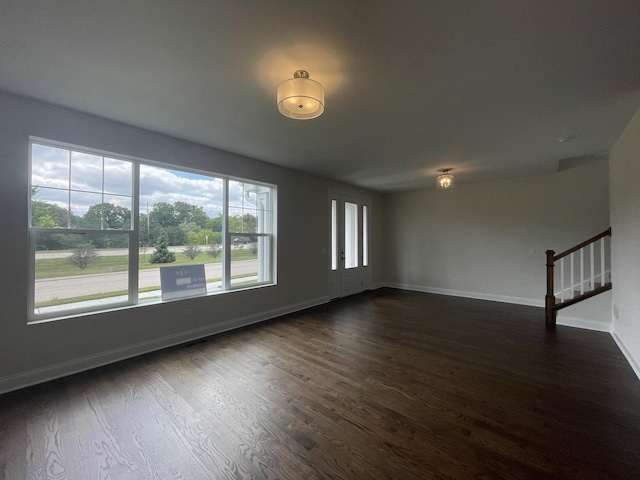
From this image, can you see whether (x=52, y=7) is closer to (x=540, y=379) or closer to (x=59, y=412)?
(x=59, y=412)

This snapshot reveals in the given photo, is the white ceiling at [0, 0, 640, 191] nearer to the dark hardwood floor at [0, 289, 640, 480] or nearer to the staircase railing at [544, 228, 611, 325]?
the staircase railing at [544, 228, 611, 325]

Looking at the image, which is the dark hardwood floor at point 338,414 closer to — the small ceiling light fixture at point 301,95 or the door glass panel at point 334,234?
the small ceiling light fixture at point 301,95

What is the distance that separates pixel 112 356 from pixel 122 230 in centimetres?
137

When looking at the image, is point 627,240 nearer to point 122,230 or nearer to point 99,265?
point 122,230

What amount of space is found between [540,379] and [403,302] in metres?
3.08

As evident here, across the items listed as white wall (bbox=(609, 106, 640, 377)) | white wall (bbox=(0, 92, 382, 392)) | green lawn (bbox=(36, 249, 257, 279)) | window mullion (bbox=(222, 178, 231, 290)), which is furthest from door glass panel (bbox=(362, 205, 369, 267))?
white wall (bbox=(609, 106, 640, 377))

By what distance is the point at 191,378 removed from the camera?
2.48m

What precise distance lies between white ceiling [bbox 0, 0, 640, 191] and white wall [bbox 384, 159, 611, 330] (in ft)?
6.55

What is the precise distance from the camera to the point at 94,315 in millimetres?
2727

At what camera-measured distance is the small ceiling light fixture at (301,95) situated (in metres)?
1.86

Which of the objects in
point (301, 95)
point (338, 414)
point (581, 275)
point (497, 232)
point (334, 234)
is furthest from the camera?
point (334, 234)

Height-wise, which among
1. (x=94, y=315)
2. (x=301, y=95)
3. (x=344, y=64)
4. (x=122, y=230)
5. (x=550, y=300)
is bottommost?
(x=550, y=300)

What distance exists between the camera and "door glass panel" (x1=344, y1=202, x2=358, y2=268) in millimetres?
6320

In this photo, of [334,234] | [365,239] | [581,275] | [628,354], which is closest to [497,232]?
[581,275]
